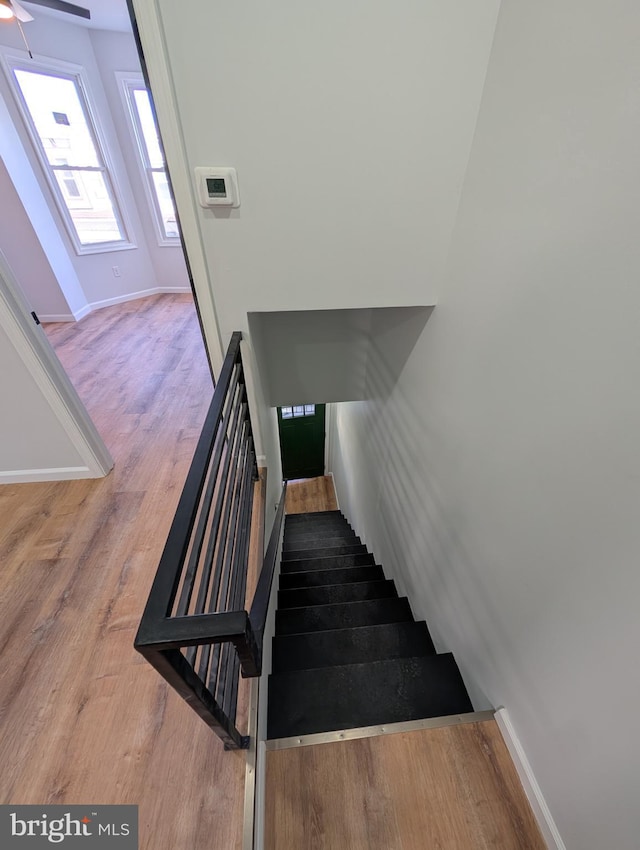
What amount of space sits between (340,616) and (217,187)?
7.49 feet

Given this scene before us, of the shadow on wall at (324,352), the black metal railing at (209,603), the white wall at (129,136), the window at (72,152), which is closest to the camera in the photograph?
the black metal railing at (209,603)

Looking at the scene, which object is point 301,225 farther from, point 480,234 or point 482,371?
point 482,371

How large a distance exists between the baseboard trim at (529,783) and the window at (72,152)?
586 centimetres

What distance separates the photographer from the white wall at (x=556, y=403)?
2.33 feet

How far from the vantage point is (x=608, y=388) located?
0.73m

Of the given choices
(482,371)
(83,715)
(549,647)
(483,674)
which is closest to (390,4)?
(482,371)

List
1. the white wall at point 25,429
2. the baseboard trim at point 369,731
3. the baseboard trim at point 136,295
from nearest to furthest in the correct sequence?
the baseboard trim at point 369,731 < the white wall at point 25,429 < the baseboard trim at point 136,295

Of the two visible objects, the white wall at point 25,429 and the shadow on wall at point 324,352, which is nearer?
the white wall at point 25,429

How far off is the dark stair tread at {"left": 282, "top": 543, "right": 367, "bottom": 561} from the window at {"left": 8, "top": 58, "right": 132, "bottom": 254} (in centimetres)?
456

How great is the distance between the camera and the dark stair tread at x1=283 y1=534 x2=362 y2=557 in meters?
3.81

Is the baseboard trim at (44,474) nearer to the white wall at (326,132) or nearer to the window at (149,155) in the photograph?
the white wall at (326,132)

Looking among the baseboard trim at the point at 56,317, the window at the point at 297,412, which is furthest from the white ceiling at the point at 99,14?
the window at the point at 297,412

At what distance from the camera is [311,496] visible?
6.53 metres

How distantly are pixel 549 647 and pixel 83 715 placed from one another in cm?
147
